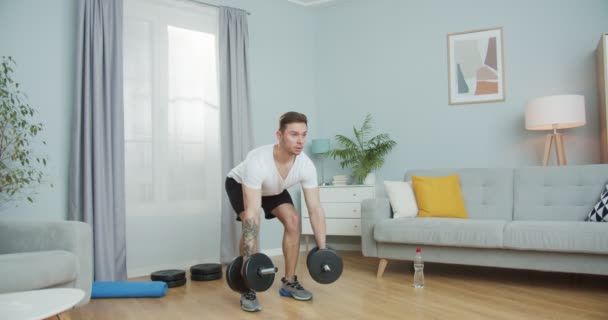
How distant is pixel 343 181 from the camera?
16.1ft

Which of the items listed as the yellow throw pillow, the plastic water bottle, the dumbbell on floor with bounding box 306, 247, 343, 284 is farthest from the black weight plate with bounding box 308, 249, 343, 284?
the yellow throw pillow

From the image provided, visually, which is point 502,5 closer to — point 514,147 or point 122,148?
point 514,147

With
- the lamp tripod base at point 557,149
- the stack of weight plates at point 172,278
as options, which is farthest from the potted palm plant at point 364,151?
the stack of weight plates at point 172,278

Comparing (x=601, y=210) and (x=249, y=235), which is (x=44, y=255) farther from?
(x=601, y=210)

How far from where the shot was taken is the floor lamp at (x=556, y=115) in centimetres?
368

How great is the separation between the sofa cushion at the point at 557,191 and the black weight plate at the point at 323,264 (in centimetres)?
172

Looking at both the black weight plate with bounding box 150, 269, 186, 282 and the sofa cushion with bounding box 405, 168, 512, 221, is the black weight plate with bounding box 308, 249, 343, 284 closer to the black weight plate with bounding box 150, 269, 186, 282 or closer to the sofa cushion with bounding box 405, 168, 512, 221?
the black weight plate with bounding box 150, 269, 186, 282

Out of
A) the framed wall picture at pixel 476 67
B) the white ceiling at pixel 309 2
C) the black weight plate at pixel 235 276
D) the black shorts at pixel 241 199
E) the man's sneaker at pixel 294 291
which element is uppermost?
the white ceiling at pixel 309 2

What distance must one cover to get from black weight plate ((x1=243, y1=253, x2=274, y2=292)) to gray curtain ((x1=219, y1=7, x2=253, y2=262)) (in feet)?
6.11

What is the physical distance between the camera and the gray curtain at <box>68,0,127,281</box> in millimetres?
3549

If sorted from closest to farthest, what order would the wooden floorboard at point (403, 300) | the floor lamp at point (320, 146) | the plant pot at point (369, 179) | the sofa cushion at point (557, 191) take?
the wooden floorboard at point (403, 300)
the sofa cushion at point (557, 191)
the plant pot at point (369, 179)
the floor lamp at point (320, 146)

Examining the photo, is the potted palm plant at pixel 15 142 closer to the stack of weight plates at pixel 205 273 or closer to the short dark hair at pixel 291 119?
the stack of weight plates at pixel 205 273

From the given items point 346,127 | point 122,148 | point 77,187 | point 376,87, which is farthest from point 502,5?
point 77,187

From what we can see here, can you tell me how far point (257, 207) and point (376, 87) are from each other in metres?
2.73
